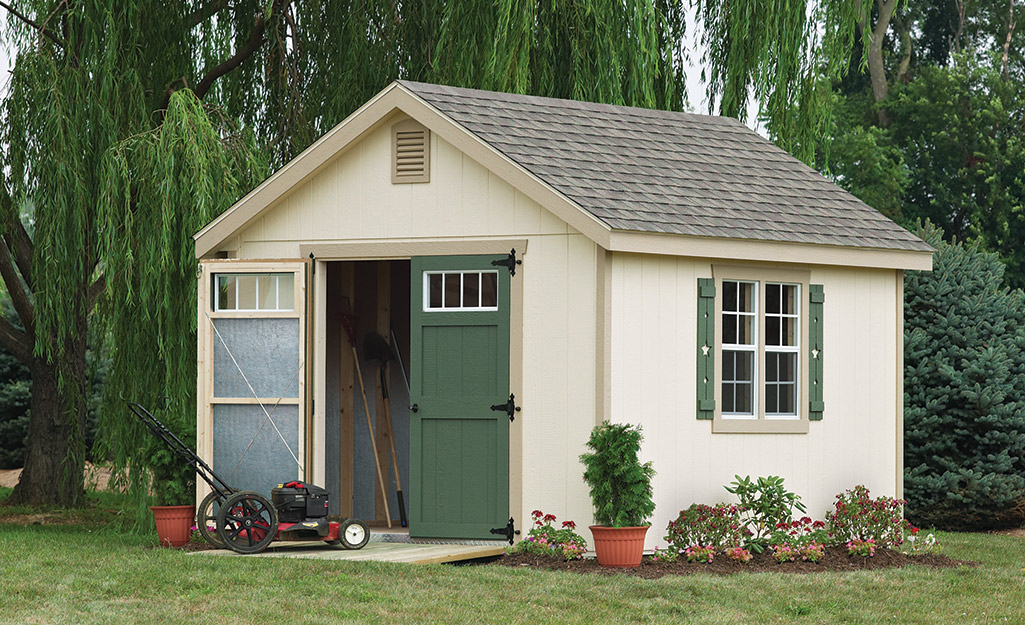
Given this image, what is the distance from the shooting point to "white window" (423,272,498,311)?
1196 centimetres

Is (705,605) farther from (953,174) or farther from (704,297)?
(953,174)

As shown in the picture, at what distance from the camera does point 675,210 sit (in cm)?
1187

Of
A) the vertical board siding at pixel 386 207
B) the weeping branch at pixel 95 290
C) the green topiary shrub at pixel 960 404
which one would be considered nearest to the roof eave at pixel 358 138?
the vertical board siding at pixel 386 207

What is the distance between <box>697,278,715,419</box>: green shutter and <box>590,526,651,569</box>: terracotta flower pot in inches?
55.5

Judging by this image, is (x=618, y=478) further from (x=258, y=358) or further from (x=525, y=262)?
(x=258, y=358)

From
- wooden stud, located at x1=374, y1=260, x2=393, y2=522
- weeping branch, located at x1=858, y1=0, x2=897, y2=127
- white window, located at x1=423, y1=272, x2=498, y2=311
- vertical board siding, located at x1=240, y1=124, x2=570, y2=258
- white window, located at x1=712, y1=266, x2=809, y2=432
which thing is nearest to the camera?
vertical board siding, located at x1=240, y1=124, x2=570, y2=258

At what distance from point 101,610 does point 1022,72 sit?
33748mm

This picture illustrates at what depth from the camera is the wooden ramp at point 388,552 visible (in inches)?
433

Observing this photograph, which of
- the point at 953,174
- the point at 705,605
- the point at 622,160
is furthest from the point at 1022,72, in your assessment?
the point at 705,605

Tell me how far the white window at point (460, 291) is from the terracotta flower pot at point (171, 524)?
2.71 meters

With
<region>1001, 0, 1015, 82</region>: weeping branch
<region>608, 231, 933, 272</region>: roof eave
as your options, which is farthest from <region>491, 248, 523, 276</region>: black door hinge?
<region>1001, 0, 1015, 82</region>: weeping branch

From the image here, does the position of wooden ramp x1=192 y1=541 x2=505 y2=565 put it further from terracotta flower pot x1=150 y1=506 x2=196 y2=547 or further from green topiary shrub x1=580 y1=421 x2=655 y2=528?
green topiary shrub x1=580 y1=421 x2=655 y2=528

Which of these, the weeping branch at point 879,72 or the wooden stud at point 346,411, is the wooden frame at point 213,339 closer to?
the wooden stud at point 346,411

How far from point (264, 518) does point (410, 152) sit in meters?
3.23
